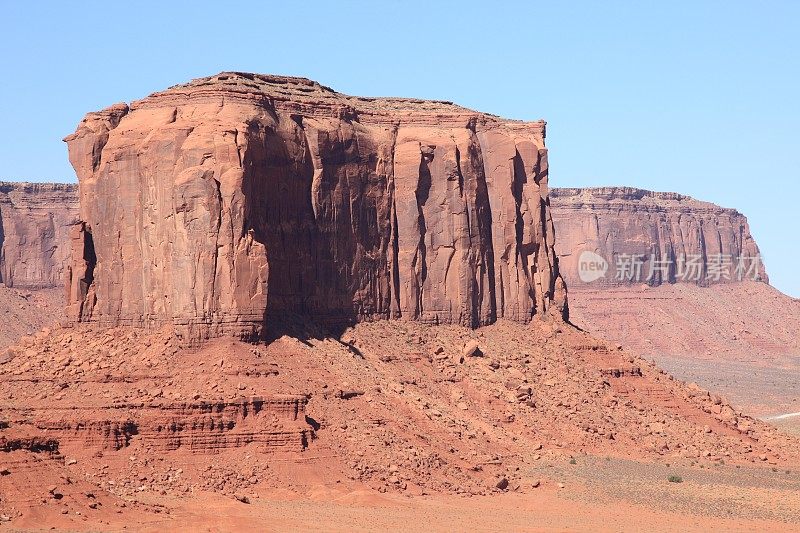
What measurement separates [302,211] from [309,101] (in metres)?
4.76

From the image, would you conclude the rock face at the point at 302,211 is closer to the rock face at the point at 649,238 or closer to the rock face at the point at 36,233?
the rock face at the point at 36,233

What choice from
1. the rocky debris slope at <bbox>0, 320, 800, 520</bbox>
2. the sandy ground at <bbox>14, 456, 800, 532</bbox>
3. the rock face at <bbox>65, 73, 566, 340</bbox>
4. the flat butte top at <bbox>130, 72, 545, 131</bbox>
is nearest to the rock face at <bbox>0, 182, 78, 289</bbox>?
the flat butte top at <bbox>130, 72, 545, 131</bbox>

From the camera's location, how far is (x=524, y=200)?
84.4 m

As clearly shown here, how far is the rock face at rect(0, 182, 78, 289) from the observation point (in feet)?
451

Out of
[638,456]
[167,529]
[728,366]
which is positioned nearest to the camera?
[167,529]

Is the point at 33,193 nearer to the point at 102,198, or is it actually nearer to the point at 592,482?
the point at 102,198

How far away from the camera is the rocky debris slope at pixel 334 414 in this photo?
197 feet

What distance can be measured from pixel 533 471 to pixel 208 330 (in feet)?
42.3

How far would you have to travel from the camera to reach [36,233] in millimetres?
139000

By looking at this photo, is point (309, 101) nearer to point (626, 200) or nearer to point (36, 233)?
point (36, 233)

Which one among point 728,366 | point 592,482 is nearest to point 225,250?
point 592,482

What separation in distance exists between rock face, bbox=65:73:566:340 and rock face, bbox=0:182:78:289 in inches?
2385

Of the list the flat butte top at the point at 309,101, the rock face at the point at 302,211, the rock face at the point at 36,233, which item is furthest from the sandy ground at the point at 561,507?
the rock face at the point at 36,233

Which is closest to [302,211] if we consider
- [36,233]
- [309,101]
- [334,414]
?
[309,101]
